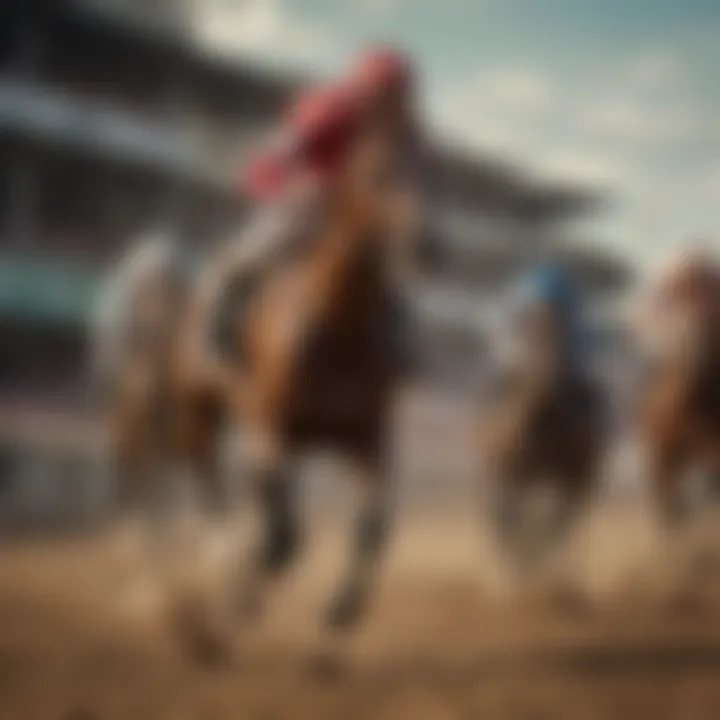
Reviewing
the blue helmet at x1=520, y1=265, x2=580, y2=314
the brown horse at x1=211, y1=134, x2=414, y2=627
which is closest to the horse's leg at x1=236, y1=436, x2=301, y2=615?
the brown horse at x1=211, y1=134, x2=414, y2=627

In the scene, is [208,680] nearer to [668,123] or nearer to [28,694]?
[28,694]

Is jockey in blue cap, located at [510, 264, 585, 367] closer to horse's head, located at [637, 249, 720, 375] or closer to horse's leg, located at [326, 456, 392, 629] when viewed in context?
horse's head, located at [637, 249, 720, 375]

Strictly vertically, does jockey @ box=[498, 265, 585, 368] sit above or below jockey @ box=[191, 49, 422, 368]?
below

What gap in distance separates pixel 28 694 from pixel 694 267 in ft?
2.55

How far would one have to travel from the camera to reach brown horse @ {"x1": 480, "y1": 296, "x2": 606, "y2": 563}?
1.36m

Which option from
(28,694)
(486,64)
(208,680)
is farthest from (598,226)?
(28,694)

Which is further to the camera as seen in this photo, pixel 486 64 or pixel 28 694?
pixel 486 64

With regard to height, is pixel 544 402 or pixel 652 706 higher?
pixel 544 402

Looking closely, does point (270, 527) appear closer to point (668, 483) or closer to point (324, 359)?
point (324, 359)

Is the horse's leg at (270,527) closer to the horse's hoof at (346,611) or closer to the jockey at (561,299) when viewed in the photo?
the horse's hoof at (346,611)

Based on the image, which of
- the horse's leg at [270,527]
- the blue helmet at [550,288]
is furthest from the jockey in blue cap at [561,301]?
the horse's leg at [270,527]

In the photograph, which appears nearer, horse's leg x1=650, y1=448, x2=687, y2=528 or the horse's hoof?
the horse's hoof

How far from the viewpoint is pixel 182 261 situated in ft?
4.25

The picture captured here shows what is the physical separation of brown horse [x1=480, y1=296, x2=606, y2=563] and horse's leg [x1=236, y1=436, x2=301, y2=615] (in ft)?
0.65
